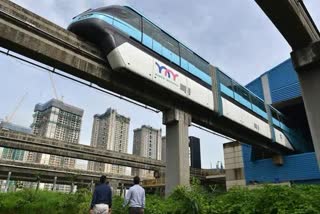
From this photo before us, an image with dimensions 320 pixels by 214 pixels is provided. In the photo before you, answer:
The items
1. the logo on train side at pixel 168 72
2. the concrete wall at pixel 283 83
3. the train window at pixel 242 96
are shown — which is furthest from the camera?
the concrete wall at pixel 283 83

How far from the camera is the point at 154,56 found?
36.1ft

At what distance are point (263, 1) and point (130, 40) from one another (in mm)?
5753

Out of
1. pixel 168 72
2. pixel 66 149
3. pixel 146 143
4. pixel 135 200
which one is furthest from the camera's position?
pixel 146 143

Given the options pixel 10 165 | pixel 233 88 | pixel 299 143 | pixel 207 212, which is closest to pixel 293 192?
pixel 207 212

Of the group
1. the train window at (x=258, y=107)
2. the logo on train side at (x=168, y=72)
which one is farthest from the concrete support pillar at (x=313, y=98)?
the train window at (x=258, y=107)

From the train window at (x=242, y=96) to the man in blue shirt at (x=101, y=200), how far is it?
12166 millimetres

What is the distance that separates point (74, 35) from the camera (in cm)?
966

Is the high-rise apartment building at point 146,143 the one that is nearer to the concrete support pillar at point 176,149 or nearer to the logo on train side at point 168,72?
the concrete support pillar at point 176,149

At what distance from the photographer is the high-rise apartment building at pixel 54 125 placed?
72.8 metres

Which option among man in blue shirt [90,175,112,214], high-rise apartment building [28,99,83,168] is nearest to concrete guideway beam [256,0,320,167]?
man in blue shirt [90,175,112,214]

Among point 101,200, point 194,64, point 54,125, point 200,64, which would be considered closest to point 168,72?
point 194,64

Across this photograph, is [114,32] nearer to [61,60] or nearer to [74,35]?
[74,35]

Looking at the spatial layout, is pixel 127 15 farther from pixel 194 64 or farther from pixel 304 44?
pixel 304 44

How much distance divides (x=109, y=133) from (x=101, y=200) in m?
77.8
